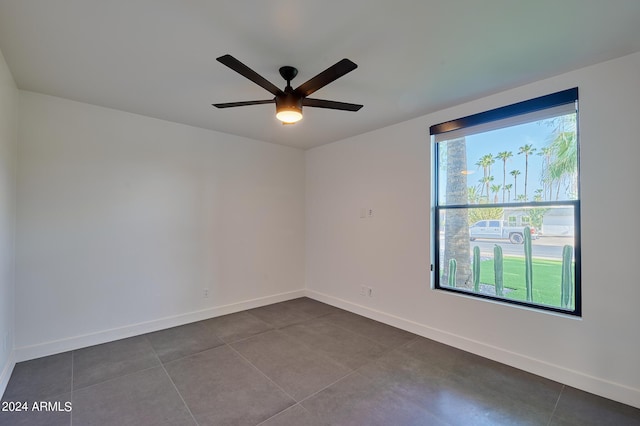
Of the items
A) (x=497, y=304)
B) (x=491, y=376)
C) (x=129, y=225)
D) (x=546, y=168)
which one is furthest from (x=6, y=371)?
(x=546, y=168)

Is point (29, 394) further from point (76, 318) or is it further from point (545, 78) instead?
point (545, 78)

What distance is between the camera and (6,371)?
2.38 m

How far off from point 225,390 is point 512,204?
3052mm

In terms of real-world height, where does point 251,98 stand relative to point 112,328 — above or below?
above

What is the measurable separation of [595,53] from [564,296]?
194cm

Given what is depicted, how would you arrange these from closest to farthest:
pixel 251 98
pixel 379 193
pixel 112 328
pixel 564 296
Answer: pixel 564 296 → pixel 251 98 → pixel 112 328 → pixel 379 193

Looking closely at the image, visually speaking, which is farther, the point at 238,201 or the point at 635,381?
the point at 238,201

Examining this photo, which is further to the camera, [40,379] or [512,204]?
[512,204]

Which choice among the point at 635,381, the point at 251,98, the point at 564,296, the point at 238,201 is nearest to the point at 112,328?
the point at 238,201

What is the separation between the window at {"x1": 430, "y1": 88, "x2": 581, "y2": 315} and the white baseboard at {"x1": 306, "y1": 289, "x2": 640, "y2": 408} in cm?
48

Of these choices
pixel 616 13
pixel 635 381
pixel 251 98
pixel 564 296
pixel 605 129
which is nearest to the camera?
pixel 616 13

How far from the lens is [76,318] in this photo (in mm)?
3000

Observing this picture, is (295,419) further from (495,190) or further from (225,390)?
(495,190)

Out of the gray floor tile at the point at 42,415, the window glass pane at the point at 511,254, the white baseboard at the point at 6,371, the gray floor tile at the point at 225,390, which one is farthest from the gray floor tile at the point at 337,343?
the white baseboard at the point at 6,371
